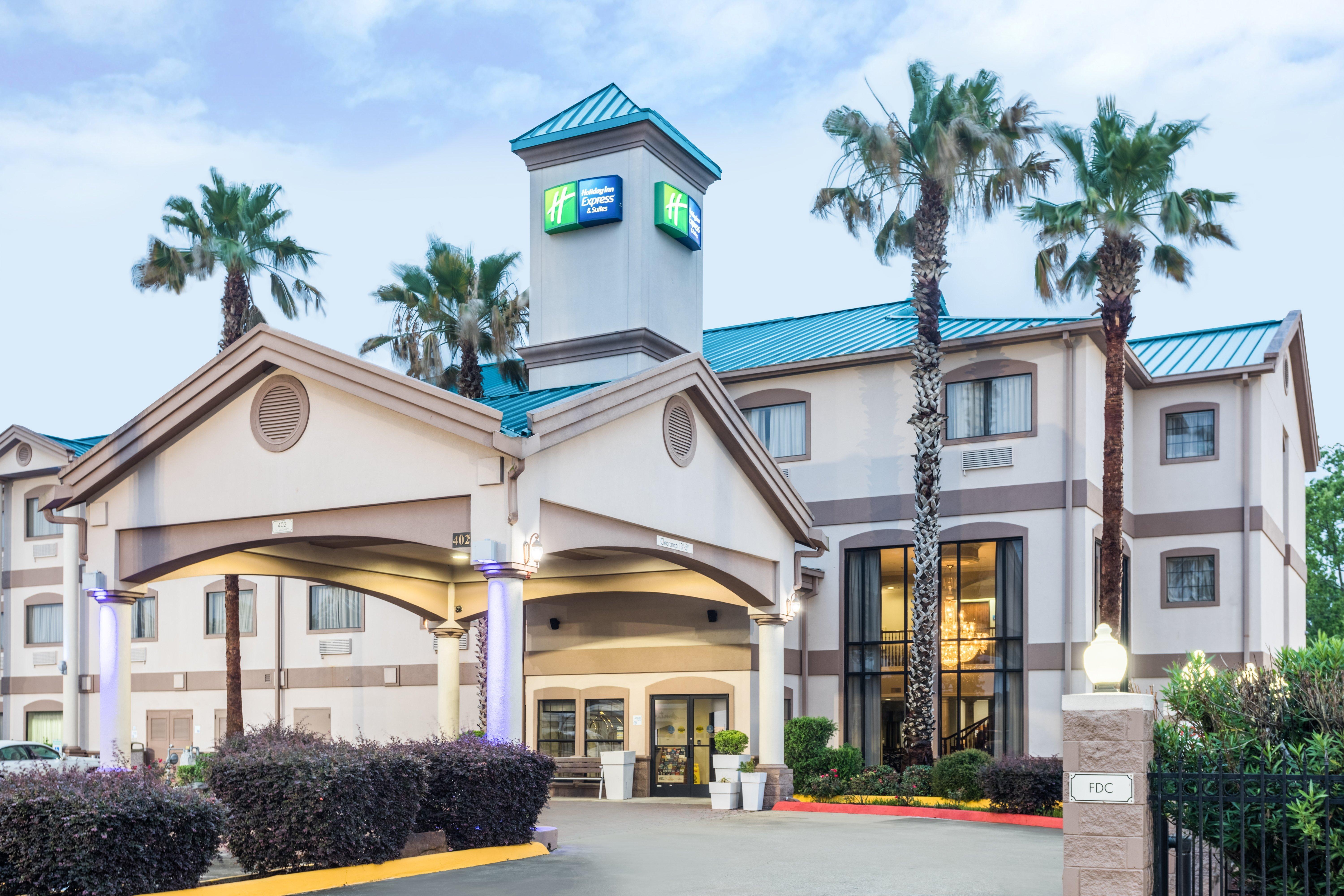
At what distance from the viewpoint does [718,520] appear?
20.0 m

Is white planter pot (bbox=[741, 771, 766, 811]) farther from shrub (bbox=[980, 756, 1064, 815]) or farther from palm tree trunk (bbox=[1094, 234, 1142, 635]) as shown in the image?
palm tree trunk (bbox=[1094, 234, 1142, 635])

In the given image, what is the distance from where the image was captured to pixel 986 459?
2606cm

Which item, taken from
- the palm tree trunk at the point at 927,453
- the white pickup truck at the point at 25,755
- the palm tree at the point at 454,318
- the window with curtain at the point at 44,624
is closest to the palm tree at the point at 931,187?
the palm tree trunk at the point at 927,453

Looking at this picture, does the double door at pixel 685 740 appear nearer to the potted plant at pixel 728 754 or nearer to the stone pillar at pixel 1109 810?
the potted plant at pixel 728 754

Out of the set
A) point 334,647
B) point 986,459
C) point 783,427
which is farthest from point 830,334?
point 334,647

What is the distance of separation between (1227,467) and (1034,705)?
21.9ft

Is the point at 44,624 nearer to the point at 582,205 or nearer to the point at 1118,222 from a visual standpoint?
the point at 582,205

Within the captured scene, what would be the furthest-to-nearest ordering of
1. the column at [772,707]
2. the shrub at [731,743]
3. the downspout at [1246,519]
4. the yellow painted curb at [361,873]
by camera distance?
1. the downspout at [1246,519]
2. the shrub at [731,743]
3. the column at [772,707]
4. the yellow painted curb at [361,873]

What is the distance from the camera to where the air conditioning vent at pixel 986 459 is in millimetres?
25812

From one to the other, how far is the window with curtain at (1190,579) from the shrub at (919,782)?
7621 mm

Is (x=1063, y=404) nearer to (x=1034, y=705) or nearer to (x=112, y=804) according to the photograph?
(x=1034, y=705)

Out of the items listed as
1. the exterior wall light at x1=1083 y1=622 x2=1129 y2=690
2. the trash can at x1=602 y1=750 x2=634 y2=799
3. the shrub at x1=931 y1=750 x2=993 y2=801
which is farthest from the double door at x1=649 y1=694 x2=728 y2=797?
the exterior wall light at x1=1083 y1=622 x2=1129 y2=690

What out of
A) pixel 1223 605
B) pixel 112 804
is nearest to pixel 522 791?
pixel 112 804

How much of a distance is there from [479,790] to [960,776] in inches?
399
